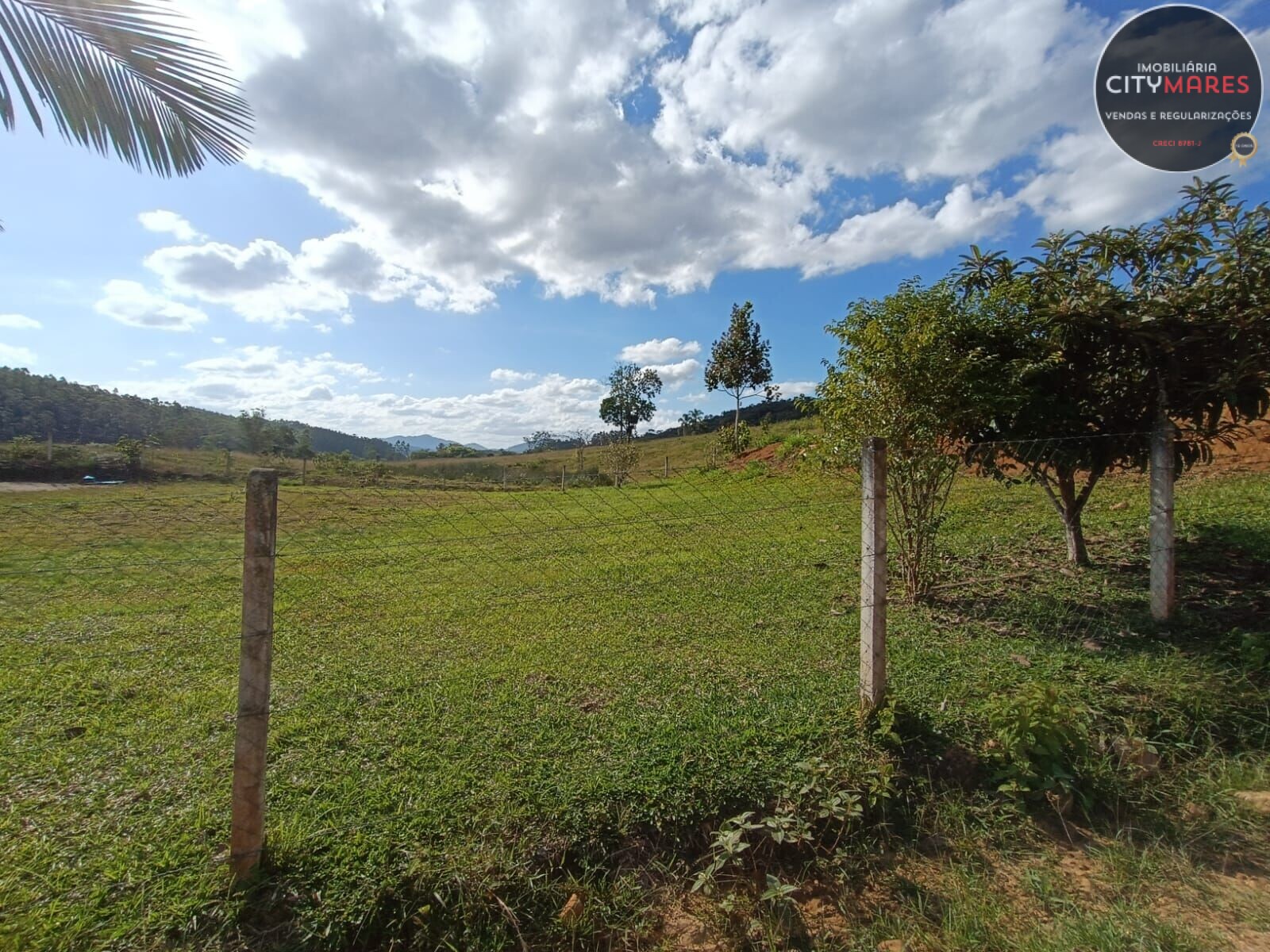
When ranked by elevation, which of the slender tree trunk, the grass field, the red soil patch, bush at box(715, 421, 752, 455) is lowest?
the grass field

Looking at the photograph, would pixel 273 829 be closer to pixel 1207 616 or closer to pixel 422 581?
pixel 422 581

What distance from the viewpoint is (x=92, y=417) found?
62.3ft

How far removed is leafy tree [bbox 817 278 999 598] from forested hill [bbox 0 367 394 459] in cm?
1398

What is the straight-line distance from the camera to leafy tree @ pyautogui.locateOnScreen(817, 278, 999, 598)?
451 centimetres

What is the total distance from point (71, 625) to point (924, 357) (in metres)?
7.21

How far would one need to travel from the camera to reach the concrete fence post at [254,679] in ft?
6.26

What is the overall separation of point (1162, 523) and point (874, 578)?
9.24 ft

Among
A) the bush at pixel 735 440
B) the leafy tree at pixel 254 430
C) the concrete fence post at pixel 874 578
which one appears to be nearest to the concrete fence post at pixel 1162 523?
the concrete fence post at pixel 874 578

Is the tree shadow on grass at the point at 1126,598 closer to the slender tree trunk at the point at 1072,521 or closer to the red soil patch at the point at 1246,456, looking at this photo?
the slender tree trunk at the point at 1072,521

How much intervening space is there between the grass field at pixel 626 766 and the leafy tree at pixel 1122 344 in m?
1.19

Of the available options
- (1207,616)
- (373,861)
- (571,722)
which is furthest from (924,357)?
(373,861)

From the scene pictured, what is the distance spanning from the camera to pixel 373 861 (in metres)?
1.99

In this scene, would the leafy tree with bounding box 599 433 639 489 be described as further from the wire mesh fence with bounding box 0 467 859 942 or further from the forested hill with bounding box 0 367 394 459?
the wire mesh fence with bounding box 0 467 859 942

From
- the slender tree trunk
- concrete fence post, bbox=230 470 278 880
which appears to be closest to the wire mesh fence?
concrete fence post, bbox=230 470 278 880
